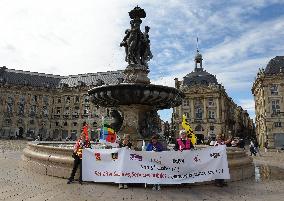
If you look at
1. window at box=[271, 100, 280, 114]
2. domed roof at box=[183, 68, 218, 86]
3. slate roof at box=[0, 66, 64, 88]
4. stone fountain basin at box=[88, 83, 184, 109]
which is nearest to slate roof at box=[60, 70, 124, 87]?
slate roof at box=[0, 66, 64, 88]

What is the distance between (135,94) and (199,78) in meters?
67.7

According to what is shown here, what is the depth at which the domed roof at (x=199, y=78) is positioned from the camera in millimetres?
77062

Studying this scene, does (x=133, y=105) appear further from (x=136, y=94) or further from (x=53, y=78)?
(x=53, y=78)

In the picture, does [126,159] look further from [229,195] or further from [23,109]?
[23,109]

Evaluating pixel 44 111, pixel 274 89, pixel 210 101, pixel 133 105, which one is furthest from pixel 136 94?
pixel 44 111

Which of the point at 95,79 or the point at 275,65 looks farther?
the point at 95,79

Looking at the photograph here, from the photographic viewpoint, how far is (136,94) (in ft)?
41.1

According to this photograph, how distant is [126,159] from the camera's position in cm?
848

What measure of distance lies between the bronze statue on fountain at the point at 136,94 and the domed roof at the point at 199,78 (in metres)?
63.1

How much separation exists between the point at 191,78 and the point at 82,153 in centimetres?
7200

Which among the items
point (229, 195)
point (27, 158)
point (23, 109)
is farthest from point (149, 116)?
point (23, 109)

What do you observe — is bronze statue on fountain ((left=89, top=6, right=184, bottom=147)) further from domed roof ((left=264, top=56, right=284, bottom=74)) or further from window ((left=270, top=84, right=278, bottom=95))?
domed roof ((left=264, top=56, right=284, bottom=74))

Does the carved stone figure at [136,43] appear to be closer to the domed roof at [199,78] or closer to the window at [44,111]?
the domed roof at [199,78]

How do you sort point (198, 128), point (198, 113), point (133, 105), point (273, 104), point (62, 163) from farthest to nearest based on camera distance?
point (198, 113), point (198, 128), point (273, 104), point (133, 105), point (62, 163)
